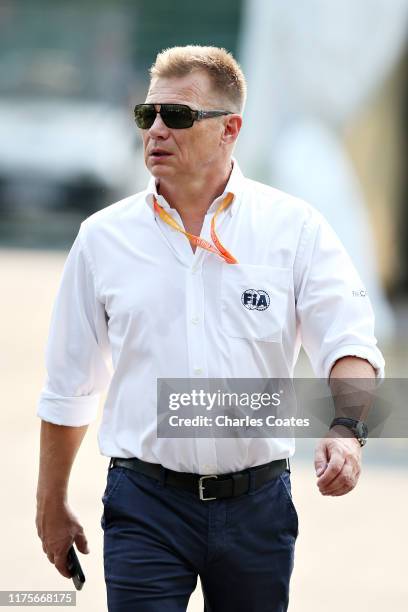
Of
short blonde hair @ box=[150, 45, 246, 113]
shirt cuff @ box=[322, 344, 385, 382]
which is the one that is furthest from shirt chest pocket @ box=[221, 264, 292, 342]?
short blonde hair @ box=[150, 45, 246, 113]

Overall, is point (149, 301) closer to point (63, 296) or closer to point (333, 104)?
point (63, 296)

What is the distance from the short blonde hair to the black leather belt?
1.05 metres

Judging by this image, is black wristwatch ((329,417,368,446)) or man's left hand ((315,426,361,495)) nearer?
man's left hand ((315,426,361,495))

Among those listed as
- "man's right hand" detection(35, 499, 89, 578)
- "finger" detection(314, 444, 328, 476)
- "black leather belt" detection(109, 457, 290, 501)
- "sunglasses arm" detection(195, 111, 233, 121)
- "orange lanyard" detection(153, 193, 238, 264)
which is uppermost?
"sunglasses arm" detection(195, 111, 233, 121)

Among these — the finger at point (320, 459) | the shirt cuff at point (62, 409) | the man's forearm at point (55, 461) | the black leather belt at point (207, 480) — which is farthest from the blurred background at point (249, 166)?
the finger at point (320, 459)

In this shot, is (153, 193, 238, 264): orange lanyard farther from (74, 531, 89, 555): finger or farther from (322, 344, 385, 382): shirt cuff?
(74, 531, 89, 555): finger

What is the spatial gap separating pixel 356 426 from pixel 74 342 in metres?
0.85

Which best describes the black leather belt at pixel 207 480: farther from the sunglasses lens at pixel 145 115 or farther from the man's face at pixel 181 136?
the sunglasses lens at pixel 145 115

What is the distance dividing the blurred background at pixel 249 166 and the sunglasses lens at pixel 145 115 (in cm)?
266

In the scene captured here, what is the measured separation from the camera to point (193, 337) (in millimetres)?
3678

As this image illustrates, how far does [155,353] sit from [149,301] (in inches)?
5.7

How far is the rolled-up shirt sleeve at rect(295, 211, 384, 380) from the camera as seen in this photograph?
3.68 meters

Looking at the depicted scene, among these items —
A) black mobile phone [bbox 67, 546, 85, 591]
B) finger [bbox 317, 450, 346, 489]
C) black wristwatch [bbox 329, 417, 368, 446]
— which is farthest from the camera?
black mobile phone [bbox 67, 546, 85, 591]

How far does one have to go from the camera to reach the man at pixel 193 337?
367 cm
